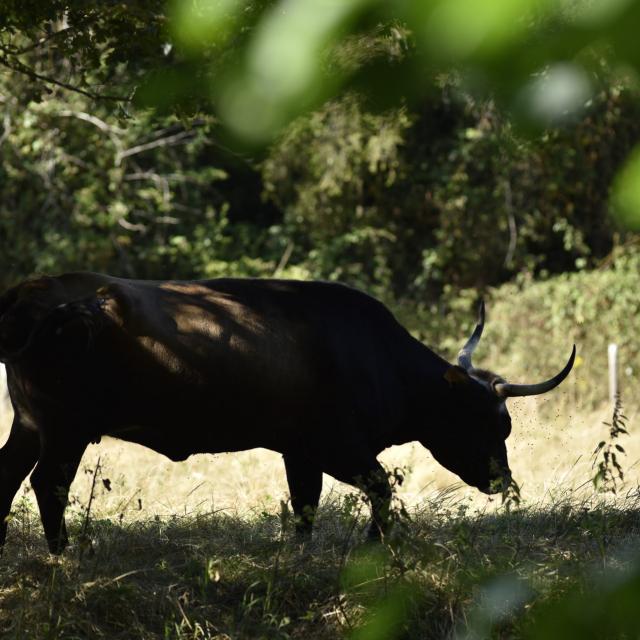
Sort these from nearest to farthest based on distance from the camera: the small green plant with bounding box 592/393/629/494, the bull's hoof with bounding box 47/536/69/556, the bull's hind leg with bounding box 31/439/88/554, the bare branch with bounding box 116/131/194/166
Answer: the small green plant with bounding box 592/393/629/494 < the bull's hoof with bounding box 47/536/69/556 < the bull's hind leg with bounding box 31/439/88/554 < the bare branch with bounding box 116/131/194/166

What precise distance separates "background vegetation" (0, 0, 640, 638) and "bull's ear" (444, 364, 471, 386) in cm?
62

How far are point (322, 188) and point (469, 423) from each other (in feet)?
29.4

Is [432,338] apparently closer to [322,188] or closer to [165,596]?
[322,188]

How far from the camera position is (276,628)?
12.8 ft

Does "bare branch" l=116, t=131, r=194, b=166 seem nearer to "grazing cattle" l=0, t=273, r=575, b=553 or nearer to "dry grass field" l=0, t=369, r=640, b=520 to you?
"dry grass field" l=0, t=369, r=640, b=520

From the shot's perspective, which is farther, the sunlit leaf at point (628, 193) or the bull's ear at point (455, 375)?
the bull's ear at point (455, 375)

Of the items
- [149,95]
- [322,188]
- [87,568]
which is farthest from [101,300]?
[322,188]

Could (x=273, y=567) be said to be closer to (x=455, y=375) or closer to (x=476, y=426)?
(x=455, y=375)

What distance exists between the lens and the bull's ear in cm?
565

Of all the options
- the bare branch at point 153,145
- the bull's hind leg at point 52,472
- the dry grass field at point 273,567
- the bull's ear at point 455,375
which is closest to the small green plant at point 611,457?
the dry grass field at point 273,567

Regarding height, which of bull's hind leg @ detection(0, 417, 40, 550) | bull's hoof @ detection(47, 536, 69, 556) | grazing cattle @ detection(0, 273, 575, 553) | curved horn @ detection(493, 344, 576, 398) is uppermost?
curved horn @ detection(493, 344, 576, 398)

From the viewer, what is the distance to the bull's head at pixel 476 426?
19.2ft

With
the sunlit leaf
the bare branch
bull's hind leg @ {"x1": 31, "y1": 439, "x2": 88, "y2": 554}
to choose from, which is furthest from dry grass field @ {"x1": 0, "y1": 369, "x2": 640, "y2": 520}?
the bare branch

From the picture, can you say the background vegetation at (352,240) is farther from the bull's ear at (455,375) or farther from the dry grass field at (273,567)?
the bull's ear at (455,375)
